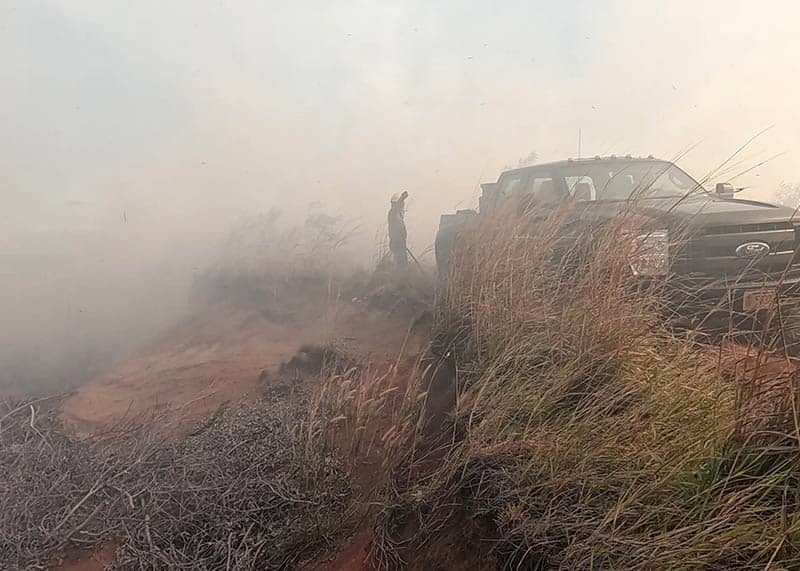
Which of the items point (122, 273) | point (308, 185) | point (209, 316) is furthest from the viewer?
point (308, 185)

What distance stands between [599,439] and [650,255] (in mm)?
1339

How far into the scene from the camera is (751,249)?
3713 millimetres

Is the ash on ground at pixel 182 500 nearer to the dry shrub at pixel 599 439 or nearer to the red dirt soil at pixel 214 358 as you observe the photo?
the dry shrub at pixel 599 439

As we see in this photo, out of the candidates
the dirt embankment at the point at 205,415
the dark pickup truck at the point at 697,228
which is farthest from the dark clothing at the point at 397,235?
the dark pickup truck at the point at 697,228

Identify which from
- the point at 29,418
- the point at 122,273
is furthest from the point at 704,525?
the point at 122,273

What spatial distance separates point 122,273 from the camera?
9961 millimetres

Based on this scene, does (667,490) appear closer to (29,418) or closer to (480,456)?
(480,456)

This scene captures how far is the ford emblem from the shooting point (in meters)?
3.65

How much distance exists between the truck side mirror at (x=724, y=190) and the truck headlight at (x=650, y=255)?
131cm

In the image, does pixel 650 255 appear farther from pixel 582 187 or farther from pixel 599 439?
pixel 582 187

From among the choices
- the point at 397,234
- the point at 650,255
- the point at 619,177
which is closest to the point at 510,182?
the point at 619,177

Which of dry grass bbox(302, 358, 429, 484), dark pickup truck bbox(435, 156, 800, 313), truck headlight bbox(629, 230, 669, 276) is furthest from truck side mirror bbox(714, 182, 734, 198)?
dry grass bbox(302, 358, 429, 484)

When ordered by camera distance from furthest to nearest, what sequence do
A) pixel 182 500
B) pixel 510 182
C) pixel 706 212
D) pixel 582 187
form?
pixel 510 182, pixel 582 187, pixel 706 212, pixel 182 500

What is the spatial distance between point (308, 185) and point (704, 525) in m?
12.3
